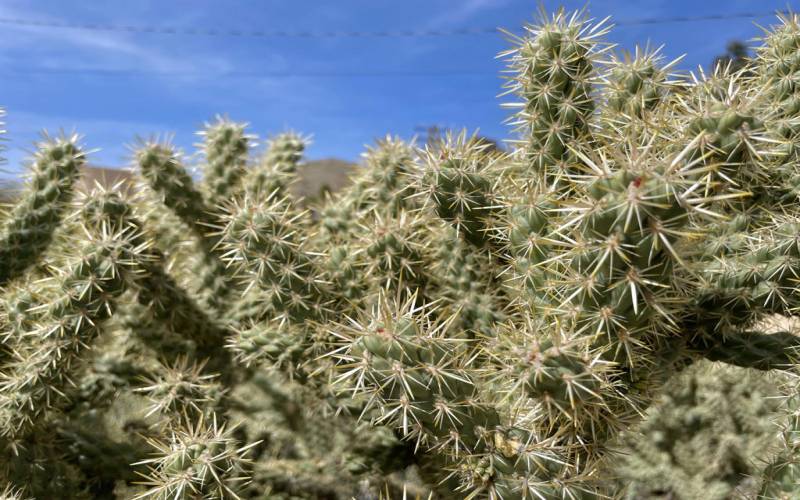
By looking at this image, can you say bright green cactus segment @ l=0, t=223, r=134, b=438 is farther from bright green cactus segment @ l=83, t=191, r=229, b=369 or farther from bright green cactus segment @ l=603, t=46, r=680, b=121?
bright green cactus segment @ l=603, t=46, r=680, b=121

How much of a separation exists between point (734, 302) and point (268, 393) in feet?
8.02

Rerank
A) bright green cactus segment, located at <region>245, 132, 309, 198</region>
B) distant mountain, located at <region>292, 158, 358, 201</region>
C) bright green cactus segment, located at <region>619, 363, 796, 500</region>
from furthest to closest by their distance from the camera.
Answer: distant mountain, located at <region>292, 158, 358, 201</region> → bright green cactus segment, located at <region>245, 132, 309, 198</region> → bright green cactus segment, located at <region>619, 363, 796, 500</region>

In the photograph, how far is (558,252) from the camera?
2.36m

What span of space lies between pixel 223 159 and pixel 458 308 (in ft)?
6.70

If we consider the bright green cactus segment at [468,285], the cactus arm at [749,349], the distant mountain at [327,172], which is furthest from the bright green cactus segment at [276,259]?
the distant mountain at [327,172]

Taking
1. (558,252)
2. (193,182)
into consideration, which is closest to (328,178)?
(193,182)

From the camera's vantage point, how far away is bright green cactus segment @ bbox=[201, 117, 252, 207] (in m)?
4.16

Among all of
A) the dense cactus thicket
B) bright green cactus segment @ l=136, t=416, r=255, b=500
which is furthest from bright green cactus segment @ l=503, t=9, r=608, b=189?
bright green cactus segment @ l=136, t=416, r=255, b=500

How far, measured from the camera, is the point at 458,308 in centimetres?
293

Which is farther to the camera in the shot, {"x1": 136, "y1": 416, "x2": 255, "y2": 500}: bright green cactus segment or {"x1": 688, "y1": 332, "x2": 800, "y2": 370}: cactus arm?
{"x1": 688, "y1": 332, "x2": 800, "y2": 370}: cactus arm

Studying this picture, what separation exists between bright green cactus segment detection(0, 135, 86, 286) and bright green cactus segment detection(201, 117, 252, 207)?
32.0 inches

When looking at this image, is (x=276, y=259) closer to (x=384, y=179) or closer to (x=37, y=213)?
(x=384, y=179)

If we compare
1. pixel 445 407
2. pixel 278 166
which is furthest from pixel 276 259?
pixel 278 166

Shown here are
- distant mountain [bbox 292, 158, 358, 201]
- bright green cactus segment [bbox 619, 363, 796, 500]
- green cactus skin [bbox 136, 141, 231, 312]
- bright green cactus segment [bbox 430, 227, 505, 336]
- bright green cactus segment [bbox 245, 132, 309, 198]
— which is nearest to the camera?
bright green cactus segment [bbox 430, 227, 505, 336]
